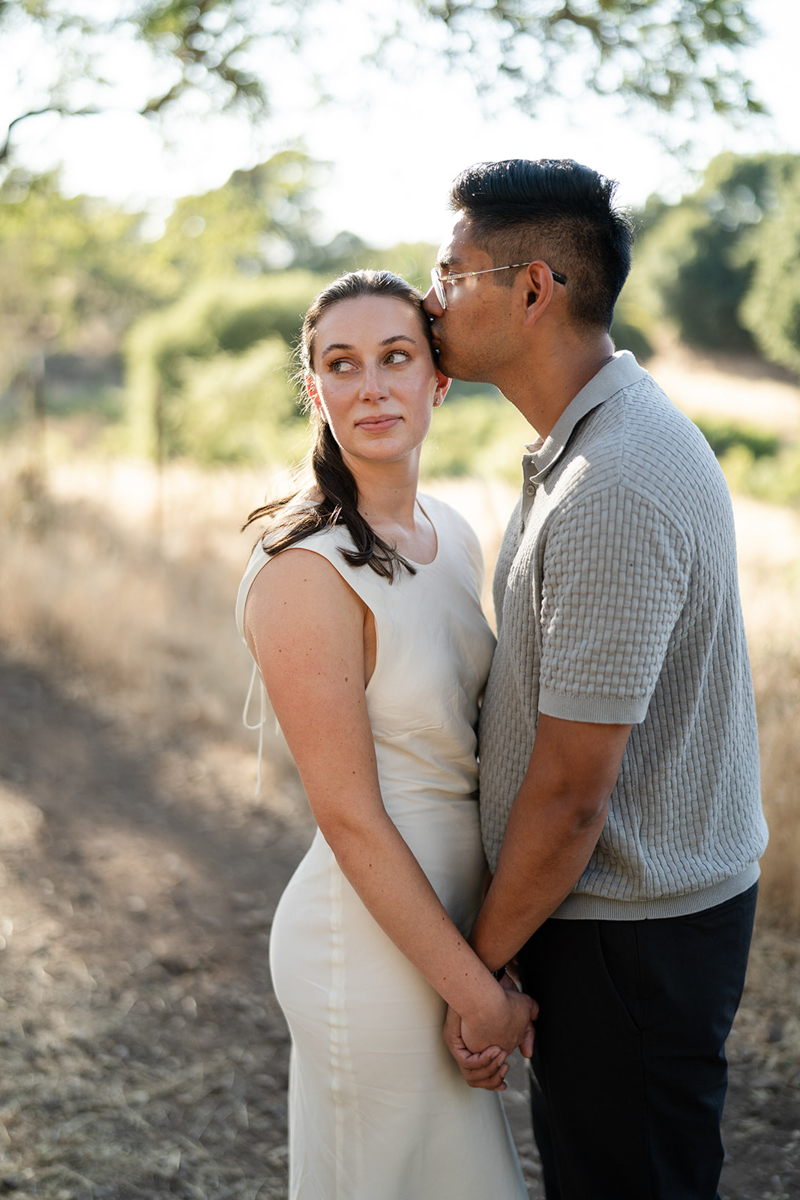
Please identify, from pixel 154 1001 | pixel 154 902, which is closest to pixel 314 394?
pixel 154 1001

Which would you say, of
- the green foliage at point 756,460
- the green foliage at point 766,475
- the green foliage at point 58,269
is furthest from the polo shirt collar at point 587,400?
the green foliage at point 766,475

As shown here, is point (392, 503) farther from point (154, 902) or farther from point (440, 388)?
point (154, 902)

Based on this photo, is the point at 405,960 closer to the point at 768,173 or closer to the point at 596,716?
the point at 596,716

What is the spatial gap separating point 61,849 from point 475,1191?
3.11 metres

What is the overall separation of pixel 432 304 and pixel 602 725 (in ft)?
2.79

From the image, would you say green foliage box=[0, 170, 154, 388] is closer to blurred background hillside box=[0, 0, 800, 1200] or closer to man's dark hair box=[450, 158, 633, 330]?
blurred background hillside box=[0, 0, 800, 1200]

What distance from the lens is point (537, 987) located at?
1.69m

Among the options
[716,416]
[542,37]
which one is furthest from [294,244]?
[542,37]

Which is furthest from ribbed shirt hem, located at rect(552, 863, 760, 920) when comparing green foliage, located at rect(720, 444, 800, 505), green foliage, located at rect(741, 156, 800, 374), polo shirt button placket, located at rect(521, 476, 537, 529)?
green foliage, located at rect(741, 156, 800, 374)

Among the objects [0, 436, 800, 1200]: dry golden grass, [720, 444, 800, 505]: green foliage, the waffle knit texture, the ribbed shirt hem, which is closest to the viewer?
the waffle knit texture

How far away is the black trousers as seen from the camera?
1.54 m

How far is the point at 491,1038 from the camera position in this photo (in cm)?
161

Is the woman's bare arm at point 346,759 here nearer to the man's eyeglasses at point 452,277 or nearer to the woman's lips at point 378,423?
the woman's lips at point 378,423

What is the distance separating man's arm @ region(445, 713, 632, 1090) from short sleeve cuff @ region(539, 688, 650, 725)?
0.02m
